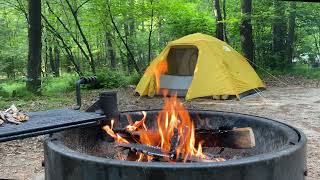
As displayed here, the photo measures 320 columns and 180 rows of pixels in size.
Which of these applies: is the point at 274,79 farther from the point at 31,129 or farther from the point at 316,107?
the point at 31,129

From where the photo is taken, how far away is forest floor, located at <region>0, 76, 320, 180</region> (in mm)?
5281

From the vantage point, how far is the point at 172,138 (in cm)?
332

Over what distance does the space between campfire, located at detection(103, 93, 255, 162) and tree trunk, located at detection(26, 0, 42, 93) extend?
852 centimetres

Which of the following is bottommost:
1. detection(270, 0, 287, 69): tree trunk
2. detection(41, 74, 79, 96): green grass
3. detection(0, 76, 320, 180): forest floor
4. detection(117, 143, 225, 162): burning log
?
detection(0, 76, 320, 180): forest floor

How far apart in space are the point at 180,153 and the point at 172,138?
0.39 metres

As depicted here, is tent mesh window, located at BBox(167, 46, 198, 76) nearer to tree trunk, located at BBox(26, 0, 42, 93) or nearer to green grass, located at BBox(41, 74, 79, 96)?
green grass, located at BBox(41, 74, 79, 96)

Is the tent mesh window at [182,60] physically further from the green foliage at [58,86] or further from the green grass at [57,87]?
the green grass at [57,87]

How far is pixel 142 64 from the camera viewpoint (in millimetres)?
21484

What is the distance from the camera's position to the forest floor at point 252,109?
528cm

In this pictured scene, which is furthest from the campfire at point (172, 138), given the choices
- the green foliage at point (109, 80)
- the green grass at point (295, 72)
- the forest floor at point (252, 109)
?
the green grass at point (295, 72)

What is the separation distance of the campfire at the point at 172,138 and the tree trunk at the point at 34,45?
8523mm

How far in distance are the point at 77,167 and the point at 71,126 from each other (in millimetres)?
312

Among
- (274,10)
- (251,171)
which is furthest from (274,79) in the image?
(251,171)

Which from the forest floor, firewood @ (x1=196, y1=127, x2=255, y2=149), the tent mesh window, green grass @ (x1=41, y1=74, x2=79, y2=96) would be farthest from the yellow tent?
firewood @ (x1=196, y1=127, x2=255, y2=149)
